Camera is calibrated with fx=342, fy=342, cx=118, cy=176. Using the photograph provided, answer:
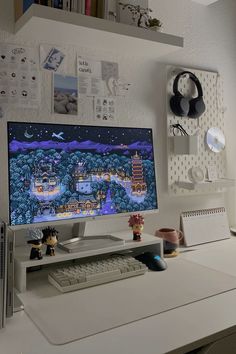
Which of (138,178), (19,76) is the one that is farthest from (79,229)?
(19,76)

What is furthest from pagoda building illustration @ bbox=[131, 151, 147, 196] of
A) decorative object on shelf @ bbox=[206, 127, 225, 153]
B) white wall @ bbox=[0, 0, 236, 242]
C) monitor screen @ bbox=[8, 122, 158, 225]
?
decorative object on shelf @ bbox=[206, 127, 225, 153]

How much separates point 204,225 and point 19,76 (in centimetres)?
114

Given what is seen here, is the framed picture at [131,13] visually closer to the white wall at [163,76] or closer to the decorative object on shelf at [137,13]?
the decorative object on shelf at [137,13]

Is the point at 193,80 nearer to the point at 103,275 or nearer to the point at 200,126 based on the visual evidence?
the point at 200,126

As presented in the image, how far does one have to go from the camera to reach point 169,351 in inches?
30.3

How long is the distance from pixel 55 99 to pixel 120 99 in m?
0.32

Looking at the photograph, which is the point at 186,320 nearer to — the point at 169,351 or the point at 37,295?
the point at 169,351

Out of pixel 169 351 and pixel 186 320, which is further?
pixel 186 320

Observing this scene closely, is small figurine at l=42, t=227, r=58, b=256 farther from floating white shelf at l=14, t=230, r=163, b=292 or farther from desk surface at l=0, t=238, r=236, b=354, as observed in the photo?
desk surface at l=0, t=238, r=236, b=354

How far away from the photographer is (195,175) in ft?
5.77

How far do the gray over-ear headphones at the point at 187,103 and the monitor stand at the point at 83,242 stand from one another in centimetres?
74

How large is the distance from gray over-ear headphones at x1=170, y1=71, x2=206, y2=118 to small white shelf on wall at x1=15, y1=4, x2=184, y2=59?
24cm

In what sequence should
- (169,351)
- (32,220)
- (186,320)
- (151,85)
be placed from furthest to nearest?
(151,85)
(32,220)
(186,320)
(169,351)

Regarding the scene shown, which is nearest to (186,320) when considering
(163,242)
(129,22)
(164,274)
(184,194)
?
(164,274)
